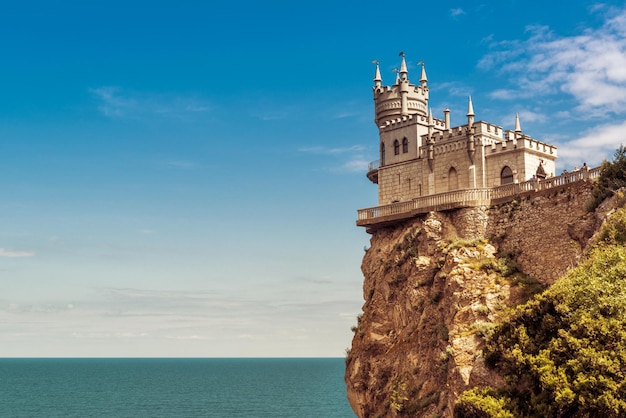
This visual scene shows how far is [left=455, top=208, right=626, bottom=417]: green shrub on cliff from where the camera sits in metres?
28.2

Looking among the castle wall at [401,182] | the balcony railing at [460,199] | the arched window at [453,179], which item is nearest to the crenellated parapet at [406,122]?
the castle wall at [401,182]

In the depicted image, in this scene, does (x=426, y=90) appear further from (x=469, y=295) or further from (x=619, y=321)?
(x=619, y=321)

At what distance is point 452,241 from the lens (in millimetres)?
42969

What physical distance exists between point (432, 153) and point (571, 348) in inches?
787

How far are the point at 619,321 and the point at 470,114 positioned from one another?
63.6 ft

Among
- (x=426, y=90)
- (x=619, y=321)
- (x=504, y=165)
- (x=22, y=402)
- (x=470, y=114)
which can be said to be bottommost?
(x=22, y=402)

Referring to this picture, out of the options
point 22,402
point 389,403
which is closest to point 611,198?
point 389,403

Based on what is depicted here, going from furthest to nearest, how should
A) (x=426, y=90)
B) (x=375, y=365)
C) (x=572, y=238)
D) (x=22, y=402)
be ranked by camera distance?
(x=22, y=402)
(x=426, y=90)
(x=375, y=365)
(x=572, y=238)

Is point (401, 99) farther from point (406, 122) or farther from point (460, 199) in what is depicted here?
point (460, 199)

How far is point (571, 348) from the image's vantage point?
96.9 ft

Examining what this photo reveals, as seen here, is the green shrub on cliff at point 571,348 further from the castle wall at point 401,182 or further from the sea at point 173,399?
the sea at point 173,399

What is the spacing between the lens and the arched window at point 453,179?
1823 inches

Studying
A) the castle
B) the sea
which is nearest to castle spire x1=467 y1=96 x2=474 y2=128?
the castle

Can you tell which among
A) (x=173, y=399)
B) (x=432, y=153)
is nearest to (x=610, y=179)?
(x=432, y=153)
